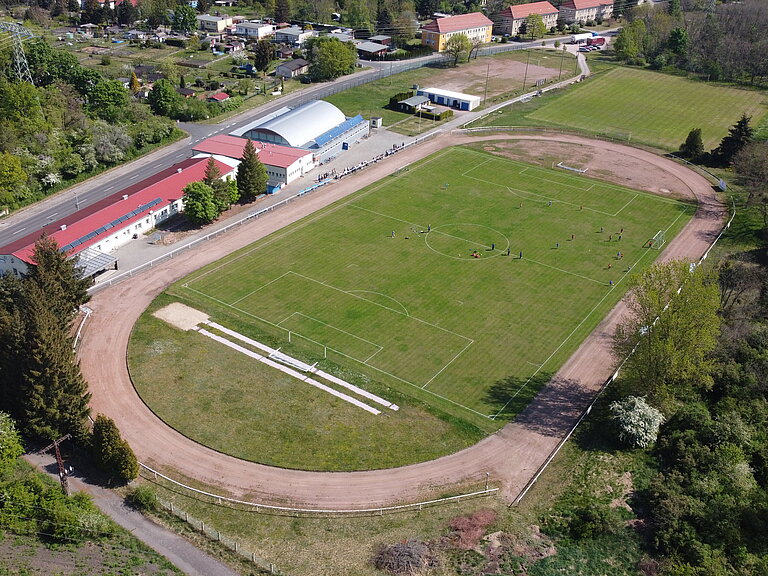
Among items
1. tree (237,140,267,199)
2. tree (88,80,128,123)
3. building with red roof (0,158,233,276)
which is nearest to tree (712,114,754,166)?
tree (237,140,267,199)

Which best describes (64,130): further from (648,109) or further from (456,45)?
(648,109)

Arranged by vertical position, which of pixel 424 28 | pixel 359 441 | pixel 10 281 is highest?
pixel 424 28

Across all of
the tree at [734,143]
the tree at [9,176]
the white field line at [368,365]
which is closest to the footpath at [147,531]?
the white field line at [368,365]

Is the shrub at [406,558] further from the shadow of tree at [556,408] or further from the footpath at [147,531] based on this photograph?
the shadow of tree at [556,408]

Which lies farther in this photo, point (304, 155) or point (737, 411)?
point (304, 155)

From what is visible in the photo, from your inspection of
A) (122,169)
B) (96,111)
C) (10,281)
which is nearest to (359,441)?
(10,281)

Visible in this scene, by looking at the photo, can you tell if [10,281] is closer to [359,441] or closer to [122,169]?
[359,441]
